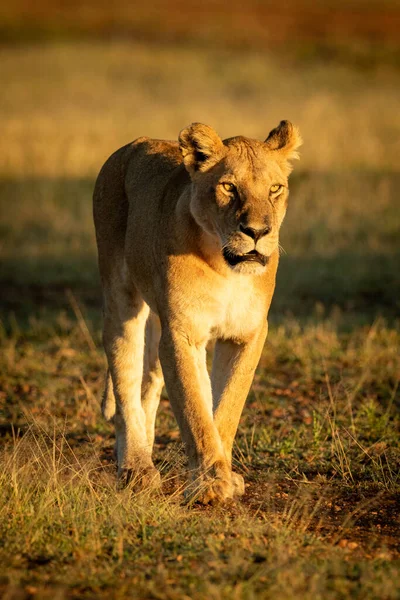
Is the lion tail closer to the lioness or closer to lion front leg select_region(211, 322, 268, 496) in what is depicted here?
the lioness

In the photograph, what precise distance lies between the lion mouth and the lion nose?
8cm

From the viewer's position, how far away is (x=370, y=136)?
1780 centimetres

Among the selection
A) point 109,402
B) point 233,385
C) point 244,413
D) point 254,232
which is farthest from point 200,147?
point 244,413

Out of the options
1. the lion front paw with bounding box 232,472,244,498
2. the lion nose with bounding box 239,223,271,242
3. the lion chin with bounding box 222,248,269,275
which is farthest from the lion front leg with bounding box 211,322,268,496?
the lion nose with bounding box 239,223,271,242

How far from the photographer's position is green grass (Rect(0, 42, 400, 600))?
3400 mm

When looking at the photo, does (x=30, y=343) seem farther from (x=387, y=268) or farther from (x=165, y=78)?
(x=165, y=78)

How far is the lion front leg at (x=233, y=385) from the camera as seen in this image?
181 inches

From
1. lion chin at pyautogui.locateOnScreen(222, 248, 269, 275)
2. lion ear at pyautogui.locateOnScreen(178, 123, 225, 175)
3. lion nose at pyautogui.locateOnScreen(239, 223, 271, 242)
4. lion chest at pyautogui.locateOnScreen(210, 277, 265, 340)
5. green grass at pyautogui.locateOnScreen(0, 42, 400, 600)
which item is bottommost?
green grass at pyautogui.locateOnScreen(0, 42, 400, 600)

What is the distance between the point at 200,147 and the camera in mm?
4613

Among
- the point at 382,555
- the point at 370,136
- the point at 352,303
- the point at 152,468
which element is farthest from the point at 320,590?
the point at 370,136

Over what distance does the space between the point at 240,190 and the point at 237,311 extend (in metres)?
0.57

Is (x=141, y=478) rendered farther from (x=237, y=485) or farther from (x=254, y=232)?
(x=254, y=232)

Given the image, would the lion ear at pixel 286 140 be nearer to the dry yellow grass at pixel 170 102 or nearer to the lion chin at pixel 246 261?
the lion chin at pixel 246 261

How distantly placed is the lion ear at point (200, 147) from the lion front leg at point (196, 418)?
837 mm
